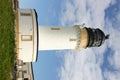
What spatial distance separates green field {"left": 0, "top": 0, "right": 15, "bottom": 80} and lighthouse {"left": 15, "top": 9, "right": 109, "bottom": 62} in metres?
2.63

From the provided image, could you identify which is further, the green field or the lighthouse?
the green field

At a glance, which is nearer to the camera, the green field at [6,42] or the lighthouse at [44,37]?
the lighthouse at [44,37]

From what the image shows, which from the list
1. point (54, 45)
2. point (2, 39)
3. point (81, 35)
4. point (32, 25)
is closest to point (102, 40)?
point (81, 35)

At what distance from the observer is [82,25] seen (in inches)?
1410

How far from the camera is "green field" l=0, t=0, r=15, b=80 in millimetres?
36562

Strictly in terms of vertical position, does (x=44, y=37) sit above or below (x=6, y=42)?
above

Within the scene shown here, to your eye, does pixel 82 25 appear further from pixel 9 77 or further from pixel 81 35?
pixel 9 77

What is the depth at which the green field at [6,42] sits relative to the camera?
36562 millimetres

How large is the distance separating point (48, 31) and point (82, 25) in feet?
10.9

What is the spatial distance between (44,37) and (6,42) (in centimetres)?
522

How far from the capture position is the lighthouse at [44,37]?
33.7m

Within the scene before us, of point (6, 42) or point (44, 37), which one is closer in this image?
point (44, 37)

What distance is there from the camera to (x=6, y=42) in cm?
3819

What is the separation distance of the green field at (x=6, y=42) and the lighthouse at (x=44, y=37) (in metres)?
2.63
